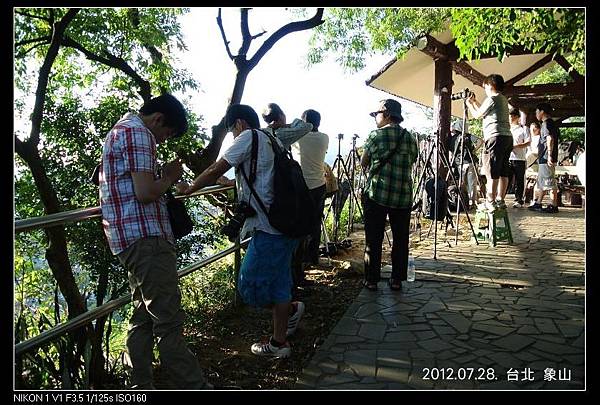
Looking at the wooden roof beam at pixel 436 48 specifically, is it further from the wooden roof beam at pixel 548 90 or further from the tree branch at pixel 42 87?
the tree branch at pixel 42 87

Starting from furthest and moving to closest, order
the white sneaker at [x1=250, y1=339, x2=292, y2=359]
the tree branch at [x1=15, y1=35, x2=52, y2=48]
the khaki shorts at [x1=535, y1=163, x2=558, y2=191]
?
the khaki shorts at [x1=535, y1=163, x2=558, y2=191]
the tree branch at [x1=15, y1=35, x2=52, y2=48]
the white sneaker at [x1=250, y1=339, x2=292, y2=359]

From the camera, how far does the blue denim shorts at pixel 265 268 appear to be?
2.46m

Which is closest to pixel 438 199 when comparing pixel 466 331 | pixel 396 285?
pixel 396 285

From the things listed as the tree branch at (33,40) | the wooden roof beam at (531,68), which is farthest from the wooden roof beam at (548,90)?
the tree branch at (33,40)

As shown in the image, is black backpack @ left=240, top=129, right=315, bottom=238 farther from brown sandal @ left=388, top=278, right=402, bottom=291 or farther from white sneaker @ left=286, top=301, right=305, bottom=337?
brown sandal @ left=388, top=278, right=402, bottom=291

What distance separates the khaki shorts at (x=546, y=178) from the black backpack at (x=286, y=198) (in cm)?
640

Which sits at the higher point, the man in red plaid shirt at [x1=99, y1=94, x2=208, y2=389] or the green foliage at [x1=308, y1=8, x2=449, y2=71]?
the green foliage at [x1=308, y1=8, x2=449, y2=71]

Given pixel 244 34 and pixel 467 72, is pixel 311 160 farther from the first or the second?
pixel 467 72

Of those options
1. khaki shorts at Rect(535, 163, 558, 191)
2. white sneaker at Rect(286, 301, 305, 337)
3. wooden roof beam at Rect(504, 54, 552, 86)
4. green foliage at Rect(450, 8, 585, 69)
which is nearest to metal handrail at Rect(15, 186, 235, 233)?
white sneaker at Rect(286, 301, 305, 337)

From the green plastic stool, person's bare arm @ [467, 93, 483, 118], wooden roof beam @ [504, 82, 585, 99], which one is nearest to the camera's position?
person's bare arm @ [467, 93, 483, 118]

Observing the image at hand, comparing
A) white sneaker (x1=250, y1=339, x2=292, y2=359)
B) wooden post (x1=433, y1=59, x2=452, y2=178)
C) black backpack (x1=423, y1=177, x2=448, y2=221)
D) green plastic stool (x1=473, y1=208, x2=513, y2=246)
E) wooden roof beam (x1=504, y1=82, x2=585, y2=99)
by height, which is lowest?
white sneaker (x1=250, y1=339, x2=292, y2=359)

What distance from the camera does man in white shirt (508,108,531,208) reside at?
25.2 ft

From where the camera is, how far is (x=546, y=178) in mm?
7543
